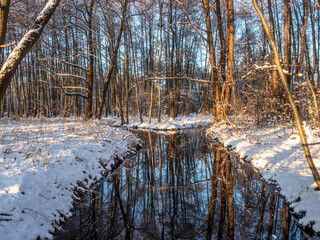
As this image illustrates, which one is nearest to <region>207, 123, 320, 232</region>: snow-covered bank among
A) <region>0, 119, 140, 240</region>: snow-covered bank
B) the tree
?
<region>0, 119, 140, 240</region>: snow-covered bank

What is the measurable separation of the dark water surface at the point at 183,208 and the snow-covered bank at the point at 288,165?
26 cm

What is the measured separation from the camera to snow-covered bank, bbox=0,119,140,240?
9.81 feet

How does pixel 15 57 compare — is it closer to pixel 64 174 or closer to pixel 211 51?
pixel 64 174

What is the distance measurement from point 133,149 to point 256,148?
515 centimetres

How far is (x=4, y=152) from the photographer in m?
4.80

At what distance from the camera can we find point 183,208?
4184 millimetres

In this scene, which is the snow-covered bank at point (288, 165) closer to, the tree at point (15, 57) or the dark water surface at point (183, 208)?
the dark water surface at point (183, 208)

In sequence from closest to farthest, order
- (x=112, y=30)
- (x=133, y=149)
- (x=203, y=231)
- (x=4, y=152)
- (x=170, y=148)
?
1. (x=203, y=231)
2. (x=4, y=152)
3. (x=133, y=149)
4. (x=170, y=148)
5. (x=112, y=30)

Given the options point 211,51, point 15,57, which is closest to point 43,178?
point 15,57

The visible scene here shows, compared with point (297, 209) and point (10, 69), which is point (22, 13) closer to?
point (10, 69)

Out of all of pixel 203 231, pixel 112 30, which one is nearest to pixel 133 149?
pixel 203 231

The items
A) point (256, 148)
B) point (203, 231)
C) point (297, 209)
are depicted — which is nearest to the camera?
point (203, 231)

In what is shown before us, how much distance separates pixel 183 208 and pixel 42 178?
2.80m

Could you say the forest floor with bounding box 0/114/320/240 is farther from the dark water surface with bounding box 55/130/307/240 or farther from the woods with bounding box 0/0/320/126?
the woods with bounding box 0/0/320/126
